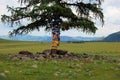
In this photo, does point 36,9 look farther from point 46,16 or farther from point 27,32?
point 27,32

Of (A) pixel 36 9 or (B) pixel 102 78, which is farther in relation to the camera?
(A) pixel 36 9

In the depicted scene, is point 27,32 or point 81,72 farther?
point 27,32

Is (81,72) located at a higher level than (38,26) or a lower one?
lower

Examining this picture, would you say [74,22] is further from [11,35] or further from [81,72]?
[81,72]

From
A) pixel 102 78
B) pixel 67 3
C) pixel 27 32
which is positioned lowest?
pixel 102 78

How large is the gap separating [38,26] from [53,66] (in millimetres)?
11513

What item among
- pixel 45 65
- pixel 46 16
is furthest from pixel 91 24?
pixel 45 65

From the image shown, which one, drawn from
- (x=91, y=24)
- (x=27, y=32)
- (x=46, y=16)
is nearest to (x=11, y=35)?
(x=27, y=32)

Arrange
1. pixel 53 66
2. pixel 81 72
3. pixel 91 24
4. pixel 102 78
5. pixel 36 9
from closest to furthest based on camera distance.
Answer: pixel 102 78 < pixel 81 72 < pixel 53 66 < pixel 36 9 < pixel 91 24

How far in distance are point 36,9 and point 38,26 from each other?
3922 millimetres

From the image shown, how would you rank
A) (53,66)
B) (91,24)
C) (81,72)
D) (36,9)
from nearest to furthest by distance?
1. (81,72)
2. (53,66)
3. (36,9)
4. (91,24)

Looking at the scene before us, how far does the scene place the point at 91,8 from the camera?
119ft

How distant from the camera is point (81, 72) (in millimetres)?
22438

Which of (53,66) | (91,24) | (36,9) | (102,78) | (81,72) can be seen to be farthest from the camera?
(91,24)
